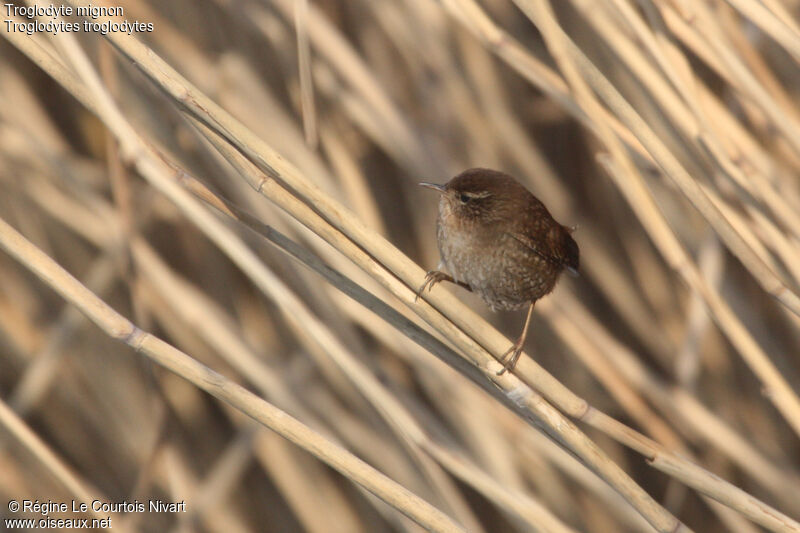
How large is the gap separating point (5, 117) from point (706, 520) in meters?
1.94

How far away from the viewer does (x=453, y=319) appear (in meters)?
1.10

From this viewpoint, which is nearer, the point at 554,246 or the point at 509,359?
the point at 509,359

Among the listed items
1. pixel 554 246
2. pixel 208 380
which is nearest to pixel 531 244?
pixel 554 246

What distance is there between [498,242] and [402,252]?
261 mm

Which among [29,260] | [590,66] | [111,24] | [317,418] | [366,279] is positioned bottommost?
[317,418]

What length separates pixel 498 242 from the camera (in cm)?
149

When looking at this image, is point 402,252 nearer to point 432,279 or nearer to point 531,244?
point 432,279

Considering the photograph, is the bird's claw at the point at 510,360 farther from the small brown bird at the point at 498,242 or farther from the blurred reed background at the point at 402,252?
the small brown bird at the point at 498,242

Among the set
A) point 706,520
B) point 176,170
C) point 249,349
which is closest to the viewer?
point 176,170

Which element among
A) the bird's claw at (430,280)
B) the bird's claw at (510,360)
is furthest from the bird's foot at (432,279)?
the bird's claw at (510,360)

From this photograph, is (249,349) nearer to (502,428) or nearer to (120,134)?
(502,428)

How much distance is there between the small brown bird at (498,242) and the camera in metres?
1.47

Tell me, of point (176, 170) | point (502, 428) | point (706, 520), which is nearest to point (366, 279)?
point (502, 428)

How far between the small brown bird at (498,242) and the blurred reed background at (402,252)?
152 mm
